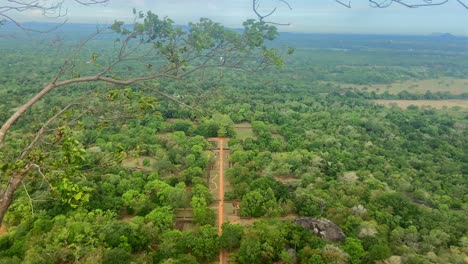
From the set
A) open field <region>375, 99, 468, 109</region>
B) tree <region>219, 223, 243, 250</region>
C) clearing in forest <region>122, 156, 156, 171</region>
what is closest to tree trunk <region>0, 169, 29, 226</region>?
tree <region>219, 223, 243, 250</region>

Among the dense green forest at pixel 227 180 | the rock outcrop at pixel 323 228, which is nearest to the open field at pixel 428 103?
the dense green forest at pixel 227 180

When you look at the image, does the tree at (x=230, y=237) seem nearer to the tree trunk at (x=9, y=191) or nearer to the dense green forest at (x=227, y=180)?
the dense green forest at (x=227, y=180)

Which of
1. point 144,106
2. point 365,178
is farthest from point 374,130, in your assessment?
point 144,106

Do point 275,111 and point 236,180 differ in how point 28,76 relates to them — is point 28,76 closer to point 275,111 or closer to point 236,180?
point 275,111

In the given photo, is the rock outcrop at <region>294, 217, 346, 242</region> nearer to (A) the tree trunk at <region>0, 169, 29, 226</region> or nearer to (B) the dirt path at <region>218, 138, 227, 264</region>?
(B) the dirt path at <region>218, 138, 227, 264</region>

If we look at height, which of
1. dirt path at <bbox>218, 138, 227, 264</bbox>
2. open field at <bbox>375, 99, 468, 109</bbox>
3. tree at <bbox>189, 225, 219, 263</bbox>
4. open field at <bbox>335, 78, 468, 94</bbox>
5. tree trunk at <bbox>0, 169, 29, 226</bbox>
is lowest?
dirt path at <bbox>218, 138, 227, 264</bbox>

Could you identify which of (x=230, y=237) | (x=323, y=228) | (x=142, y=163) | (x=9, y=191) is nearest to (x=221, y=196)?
(x=230, y=237)

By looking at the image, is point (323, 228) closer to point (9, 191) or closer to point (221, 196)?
point (221, 196)
